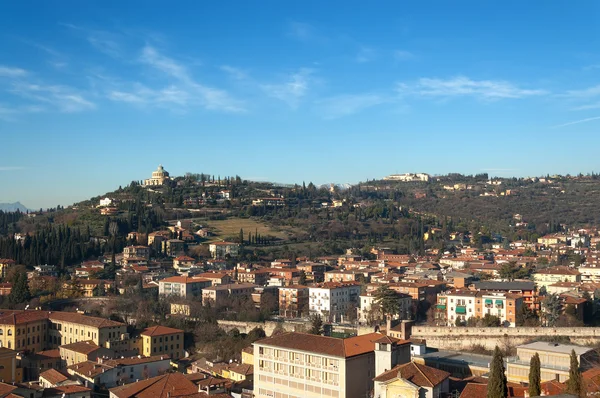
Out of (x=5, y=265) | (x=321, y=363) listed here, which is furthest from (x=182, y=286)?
(x=321, y=363)

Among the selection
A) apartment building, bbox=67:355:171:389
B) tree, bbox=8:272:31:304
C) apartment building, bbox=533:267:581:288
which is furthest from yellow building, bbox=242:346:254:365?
apartment building, bbox=533:267:581:288

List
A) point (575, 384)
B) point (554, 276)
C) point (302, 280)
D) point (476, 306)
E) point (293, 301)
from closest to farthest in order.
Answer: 1. point (575, 384)
2. point (476, 306)
3. point (293, 301)
4. point (554, 276)
5. point (302, 280)

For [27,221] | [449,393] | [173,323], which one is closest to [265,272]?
[173,323]

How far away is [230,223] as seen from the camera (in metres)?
78.0

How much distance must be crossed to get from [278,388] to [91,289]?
24.9 m

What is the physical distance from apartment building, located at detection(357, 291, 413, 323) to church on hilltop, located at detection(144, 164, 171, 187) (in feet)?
210

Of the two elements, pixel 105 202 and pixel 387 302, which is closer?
Result: pixel 387 302

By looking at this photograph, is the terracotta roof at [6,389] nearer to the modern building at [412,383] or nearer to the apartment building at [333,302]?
the modern building at [412,383]

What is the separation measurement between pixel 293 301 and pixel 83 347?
54.8ft

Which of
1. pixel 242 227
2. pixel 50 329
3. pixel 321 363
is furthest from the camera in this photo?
pixel 242 227

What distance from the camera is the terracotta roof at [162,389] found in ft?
76.0

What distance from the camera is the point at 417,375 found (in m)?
21.3

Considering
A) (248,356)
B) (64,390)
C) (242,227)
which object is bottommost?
(248,356)

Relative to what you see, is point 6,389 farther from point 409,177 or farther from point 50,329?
point 409,177
